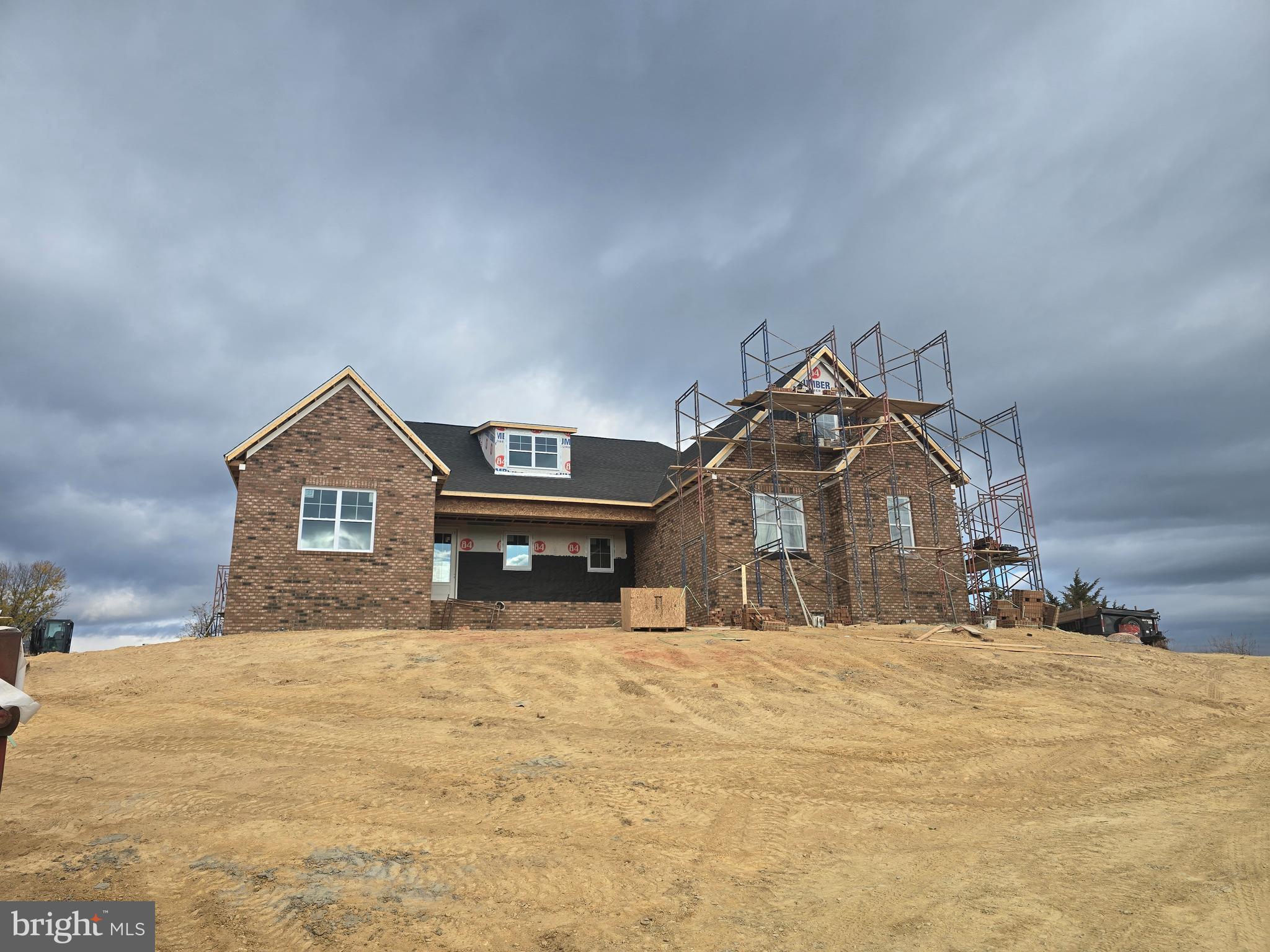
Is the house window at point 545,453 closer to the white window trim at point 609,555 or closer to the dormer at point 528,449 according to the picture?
the dormer at point 528,449

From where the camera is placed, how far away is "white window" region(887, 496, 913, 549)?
23344 mm

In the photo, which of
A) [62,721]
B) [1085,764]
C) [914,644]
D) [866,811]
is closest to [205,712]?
[62,721]

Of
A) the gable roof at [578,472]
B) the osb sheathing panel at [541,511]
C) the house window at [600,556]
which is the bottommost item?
the house window at [600,556]

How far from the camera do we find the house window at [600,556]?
25219mm

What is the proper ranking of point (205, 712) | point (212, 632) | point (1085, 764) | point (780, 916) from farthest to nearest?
point (212, 632), point (205, 712), point (1085, 764), point (780, 916)

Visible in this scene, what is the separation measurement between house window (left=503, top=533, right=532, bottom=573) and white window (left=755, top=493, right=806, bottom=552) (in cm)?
739

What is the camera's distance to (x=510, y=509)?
2338 cm

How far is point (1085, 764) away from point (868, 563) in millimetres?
14145

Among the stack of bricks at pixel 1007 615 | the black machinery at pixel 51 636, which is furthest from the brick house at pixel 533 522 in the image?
the black machinery at pixel 51 636

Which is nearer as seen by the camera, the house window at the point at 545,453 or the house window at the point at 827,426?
the house window at the point at 827,426

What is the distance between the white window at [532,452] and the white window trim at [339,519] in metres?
6.58

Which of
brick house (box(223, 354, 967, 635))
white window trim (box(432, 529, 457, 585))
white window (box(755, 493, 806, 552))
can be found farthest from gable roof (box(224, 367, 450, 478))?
white window (box(755, 493, 806, 552))

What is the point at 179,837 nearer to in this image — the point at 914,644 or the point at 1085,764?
the point at 1085,764

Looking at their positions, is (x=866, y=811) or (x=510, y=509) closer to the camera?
(x=866, y=811)
